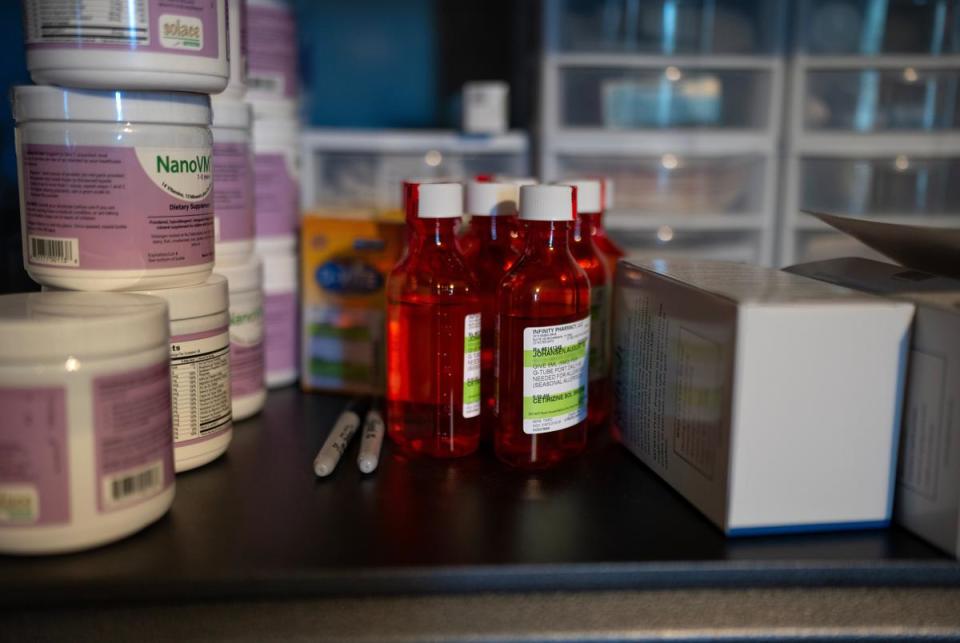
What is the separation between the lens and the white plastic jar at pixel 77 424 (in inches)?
18.3

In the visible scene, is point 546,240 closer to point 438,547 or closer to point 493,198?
point 493,198

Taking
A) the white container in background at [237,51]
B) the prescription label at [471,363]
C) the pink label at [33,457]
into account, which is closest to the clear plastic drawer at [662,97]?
the white container in background at [237,51]

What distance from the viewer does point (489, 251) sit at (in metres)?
0.68

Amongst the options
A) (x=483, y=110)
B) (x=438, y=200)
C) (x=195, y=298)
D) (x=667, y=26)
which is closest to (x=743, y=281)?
(x=438, y=200)

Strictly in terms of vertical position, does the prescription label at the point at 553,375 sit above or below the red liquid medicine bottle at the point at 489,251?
below

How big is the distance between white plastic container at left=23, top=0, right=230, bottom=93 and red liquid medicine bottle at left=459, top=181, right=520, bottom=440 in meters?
0.23

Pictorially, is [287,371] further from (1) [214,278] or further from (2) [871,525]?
(2) [871,525]

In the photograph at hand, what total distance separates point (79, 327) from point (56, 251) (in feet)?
0.45

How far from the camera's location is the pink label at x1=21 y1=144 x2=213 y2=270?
566mm

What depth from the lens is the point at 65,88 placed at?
56 cm

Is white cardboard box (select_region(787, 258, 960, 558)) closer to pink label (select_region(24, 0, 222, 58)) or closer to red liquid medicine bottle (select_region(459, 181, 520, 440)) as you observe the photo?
red liquid medicine bottle (select_region(459, 181, 520, 440))

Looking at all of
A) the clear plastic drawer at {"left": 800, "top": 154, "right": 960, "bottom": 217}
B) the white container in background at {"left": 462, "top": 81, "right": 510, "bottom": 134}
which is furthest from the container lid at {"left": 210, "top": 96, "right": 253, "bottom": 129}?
the clear plastic drawer at {"left": 800, "top": 154, "right": 960, "bottom": 217}

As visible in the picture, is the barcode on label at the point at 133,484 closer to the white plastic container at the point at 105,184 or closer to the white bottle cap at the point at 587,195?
the white plastic container at the point at 105,184

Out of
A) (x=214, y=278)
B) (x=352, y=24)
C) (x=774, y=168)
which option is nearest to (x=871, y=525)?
(x=214, y=278)
